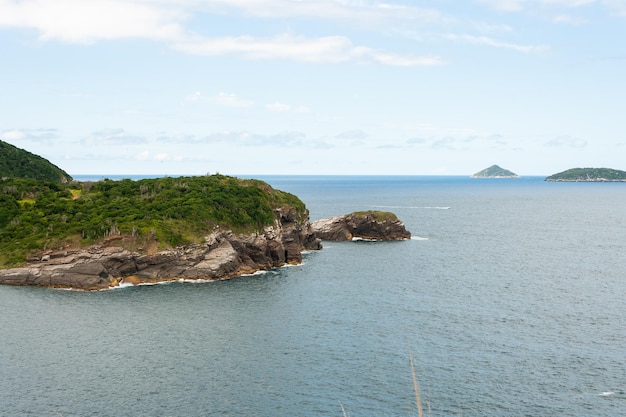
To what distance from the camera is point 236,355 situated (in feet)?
223

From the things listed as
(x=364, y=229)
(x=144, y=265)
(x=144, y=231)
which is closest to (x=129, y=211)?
(x=144, y=231)

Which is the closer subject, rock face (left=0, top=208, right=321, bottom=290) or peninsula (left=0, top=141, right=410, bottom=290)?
rock face (left=0, top=208, right=321, bottom=290)

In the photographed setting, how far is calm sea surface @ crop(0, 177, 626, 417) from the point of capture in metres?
55.6

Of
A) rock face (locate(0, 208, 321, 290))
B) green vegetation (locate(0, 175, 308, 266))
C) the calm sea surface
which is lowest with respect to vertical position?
the calm sea surface

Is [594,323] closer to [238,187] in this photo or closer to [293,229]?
[293,229]

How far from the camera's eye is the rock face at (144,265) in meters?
102

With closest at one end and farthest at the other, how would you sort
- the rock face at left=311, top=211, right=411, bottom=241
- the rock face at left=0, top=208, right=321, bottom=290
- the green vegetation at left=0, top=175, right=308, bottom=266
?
the rock face at left=0, top=208, right=321, bottom=290
the green vegetation at left=0, top=175, right=308, bottom=266
the rock face at left=311, top=211, right=411, bottom=241

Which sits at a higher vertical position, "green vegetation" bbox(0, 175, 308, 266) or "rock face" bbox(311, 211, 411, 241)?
"green vegetation" bbox(0, 175, 308, 266)

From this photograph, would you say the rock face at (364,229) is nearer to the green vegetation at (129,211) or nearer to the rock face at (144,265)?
the green vegetation at (129,211)

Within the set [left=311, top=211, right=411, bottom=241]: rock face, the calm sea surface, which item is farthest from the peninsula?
[left=311, top=211, right=411, bottom=241]: rock face

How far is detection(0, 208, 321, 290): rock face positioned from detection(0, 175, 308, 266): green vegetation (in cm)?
290

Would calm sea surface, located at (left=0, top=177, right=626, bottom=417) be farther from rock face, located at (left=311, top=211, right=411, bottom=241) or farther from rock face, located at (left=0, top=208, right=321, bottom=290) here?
rock face, located at (left=311, top=211, right=411, bottom=241)

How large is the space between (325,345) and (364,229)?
9791 centimetres

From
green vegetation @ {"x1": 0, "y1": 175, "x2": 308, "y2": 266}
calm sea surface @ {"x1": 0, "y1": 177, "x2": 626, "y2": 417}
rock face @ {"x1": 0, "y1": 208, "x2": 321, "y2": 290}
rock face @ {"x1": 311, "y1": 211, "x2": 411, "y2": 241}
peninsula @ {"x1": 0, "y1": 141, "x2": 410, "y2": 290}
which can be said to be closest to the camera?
calm sea surface @ {"x1": 0, "y1": 177, "x2": 626, "y2": 417}
